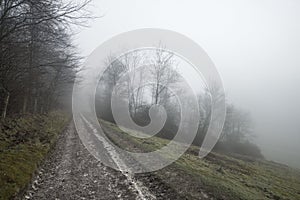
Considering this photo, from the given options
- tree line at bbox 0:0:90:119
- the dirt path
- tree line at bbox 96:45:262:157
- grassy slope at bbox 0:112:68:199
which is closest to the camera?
grassy slope at bbox 0:112:68:199

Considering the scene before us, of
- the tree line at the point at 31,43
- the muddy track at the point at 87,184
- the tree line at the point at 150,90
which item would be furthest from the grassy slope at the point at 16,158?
the tree line at the point at 150,90

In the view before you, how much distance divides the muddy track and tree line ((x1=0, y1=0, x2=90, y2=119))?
6554mm

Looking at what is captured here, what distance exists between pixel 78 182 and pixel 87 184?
40cm

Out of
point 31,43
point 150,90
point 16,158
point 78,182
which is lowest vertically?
point 78,182

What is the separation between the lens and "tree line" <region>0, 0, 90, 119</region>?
11328 millimetres

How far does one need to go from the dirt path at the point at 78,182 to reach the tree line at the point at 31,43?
6.45m

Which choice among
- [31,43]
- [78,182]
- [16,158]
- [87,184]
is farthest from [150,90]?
[87,184]

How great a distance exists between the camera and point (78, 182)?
8.91 meters

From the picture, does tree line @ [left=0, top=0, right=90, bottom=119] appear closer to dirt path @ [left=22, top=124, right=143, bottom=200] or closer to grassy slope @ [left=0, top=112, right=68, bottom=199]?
grassy slope @ [left=0, top=112, right=68, bottom=199]

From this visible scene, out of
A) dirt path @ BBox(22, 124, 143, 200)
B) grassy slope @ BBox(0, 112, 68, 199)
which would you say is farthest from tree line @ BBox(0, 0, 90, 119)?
dirt path @ BBox(22, 124, 143, 200)

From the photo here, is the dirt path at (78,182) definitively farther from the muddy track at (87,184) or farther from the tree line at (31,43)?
the tree line at (31,43)

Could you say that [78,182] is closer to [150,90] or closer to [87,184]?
[87,184]

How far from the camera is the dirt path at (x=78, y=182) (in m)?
7.72

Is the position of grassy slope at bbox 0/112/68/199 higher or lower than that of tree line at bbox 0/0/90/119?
lower
